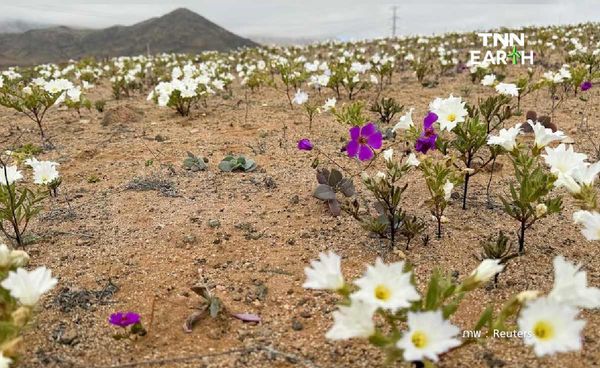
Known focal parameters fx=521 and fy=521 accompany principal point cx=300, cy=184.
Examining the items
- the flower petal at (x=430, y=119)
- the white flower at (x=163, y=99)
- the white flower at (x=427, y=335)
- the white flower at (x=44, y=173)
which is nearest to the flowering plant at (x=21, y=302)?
the white flower at (x=427, y=335)

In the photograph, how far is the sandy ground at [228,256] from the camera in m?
2.03

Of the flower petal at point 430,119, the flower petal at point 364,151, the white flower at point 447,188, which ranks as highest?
the flower petal at point 430,119

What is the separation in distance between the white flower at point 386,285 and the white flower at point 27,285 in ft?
3.21

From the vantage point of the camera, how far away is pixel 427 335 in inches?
56.4

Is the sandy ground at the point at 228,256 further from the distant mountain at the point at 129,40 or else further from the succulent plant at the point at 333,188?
the distant mountain at the point at 129,40

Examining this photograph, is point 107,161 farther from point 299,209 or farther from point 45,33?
point 45,33

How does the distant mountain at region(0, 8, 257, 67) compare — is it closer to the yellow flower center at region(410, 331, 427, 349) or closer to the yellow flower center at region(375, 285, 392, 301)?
the yellow flower center at region(375, 285, 392, 301)

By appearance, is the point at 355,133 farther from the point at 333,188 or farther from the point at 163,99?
the point at 163,99

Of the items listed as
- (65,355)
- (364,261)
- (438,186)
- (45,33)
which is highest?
(45,33)

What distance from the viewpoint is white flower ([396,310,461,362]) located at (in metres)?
1.38

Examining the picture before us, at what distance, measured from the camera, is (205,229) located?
3119 mm

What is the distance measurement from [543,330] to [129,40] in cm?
6202

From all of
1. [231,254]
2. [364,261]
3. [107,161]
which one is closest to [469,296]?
[364,261]

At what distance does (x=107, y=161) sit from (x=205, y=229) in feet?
6.48
